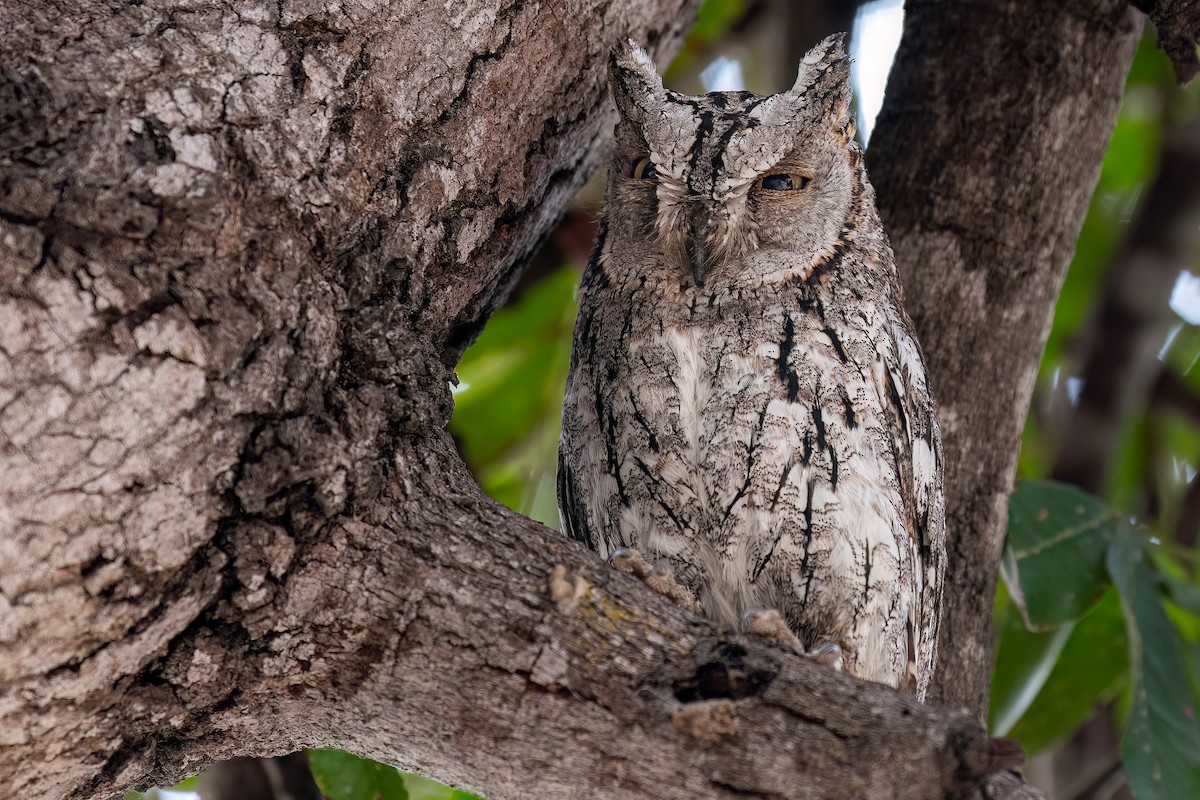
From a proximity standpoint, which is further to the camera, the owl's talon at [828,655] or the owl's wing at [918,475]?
the owl's wing at [918,475]

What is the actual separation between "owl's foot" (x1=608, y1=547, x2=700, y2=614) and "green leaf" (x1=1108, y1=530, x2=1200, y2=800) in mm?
1060

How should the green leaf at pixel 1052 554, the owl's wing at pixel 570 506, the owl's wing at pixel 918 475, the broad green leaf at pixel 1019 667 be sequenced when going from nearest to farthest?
the owl's wing at pixel 918 475
the owl's wing at pixel 570 506
the green leaf at pixel 1052 554
the broad green leaf at pixel 1019 667

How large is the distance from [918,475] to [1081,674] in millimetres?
1033

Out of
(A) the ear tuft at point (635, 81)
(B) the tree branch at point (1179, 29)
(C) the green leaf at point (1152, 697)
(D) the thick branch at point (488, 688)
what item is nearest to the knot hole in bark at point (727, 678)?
(D) the thick branch at point (488, 688)

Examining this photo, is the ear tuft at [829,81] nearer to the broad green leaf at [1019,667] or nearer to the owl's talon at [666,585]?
the owl's talon at [666,585]

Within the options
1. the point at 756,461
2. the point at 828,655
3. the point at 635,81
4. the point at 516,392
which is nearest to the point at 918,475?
the point at 756,461

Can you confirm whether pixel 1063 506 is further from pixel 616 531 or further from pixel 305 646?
pixel 305 646

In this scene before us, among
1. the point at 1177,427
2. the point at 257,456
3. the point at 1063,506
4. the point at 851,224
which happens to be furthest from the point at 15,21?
the point at 1177,427

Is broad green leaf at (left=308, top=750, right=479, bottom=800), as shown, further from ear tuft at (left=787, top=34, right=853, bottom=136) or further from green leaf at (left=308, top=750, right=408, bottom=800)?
ear tuft at (left=787, top=34, right=853, bottom=136)

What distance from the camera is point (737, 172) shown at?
6.80 feet

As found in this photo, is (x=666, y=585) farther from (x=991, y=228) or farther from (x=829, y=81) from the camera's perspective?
(x=991, y=228)

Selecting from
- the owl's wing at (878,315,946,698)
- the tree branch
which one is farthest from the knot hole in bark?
the tree branch

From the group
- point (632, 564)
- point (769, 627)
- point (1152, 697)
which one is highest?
point (1152, 697)

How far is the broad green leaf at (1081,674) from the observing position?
9.18 ft
